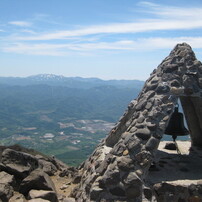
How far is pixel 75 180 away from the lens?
42.0 ft

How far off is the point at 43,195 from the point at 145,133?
4110 mm

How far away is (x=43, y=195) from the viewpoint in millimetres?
9594

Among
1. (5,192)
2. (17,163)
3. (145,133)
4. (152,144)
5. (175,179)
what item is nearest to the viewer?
(152,144)

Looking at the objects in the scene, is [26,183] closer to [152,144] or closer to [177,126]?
[152,144]

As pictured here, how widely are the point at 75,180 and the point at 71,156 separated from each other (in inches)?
6175

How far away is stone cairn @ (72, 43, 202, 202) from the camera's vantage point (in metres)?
7.74

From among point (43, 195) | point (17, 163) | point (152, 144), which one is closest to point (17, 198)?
point (43, 195)

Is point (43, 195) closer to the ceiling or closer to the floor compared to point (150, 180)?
closer to the floor

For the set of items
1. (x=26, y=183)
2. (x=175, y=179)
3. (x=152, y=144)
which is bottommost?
(x=26, y=183)

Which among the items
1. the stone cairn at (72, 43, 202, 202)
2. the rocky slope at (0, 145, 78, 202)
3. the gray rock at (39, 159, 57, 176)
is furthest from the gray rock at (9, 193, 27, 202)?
the gray rock at (39, 159, 57, 176)

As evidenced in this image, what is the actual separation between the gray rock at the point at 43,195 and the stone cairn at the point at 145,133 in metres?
0.93

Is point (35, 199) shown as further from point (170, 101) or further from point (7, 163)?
point (170, 101)

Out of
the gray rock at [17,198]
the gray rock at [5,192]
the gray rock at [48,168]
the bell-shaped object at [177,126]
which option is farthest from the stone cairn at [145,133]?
the gray rock at [48,168]

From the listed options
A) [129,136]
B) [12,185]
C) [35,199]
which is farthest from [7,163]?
[129,136]
